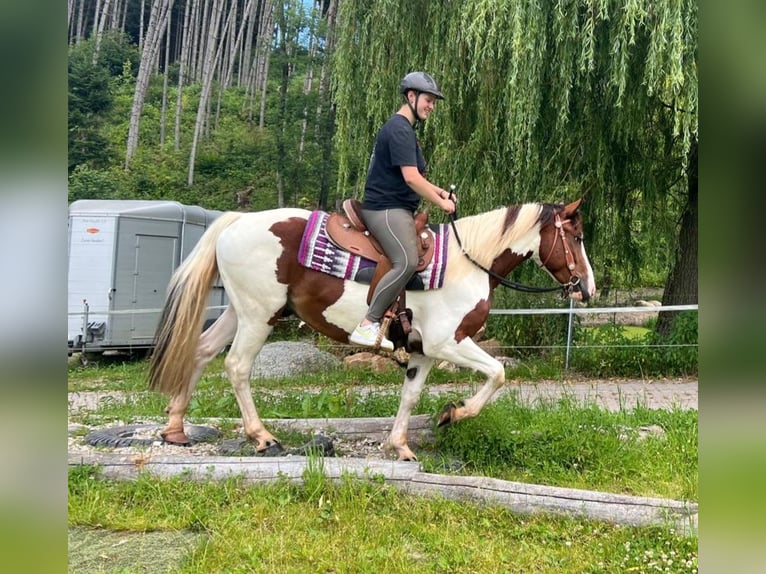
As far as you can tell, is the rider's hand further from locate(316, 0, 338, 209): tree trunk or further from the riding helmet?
locate(316, 0, 338, 209): tree trunk

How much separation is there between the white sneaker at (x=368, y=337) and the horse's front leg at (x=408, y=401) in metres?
0.49

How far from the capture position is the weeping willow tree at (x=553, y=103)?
6301 mm

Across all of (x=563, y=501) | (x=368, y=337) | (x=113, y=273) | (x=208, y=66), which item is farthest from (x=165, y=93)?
(x=563, y=501)

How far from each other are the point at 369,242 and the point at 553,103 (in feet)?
12.7

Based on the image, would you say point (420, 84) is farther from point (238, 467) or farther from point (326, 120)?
point (326, 120)

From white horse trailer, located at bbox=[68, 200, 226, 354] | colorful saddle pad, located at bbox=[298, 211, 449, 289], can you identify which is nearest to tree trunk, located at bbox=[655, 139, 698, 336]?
colorful saddle pad, located at bbox=[298, 211, 449, 289]

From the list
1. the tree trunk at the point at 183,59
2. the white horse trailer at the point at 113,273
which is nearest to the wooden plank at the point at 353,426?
the white horse trailer at the point at 113,273

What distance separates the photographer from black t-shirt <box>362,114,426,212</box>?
162 inches

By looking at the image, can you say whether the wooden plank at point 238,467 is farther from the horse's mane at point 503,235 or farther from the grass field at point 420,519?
the horse's mane at point 503,235

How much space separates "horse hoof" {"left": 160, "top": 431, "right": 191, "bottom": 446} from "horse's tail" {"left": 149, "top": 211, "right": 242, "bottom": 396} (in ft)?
1.20
